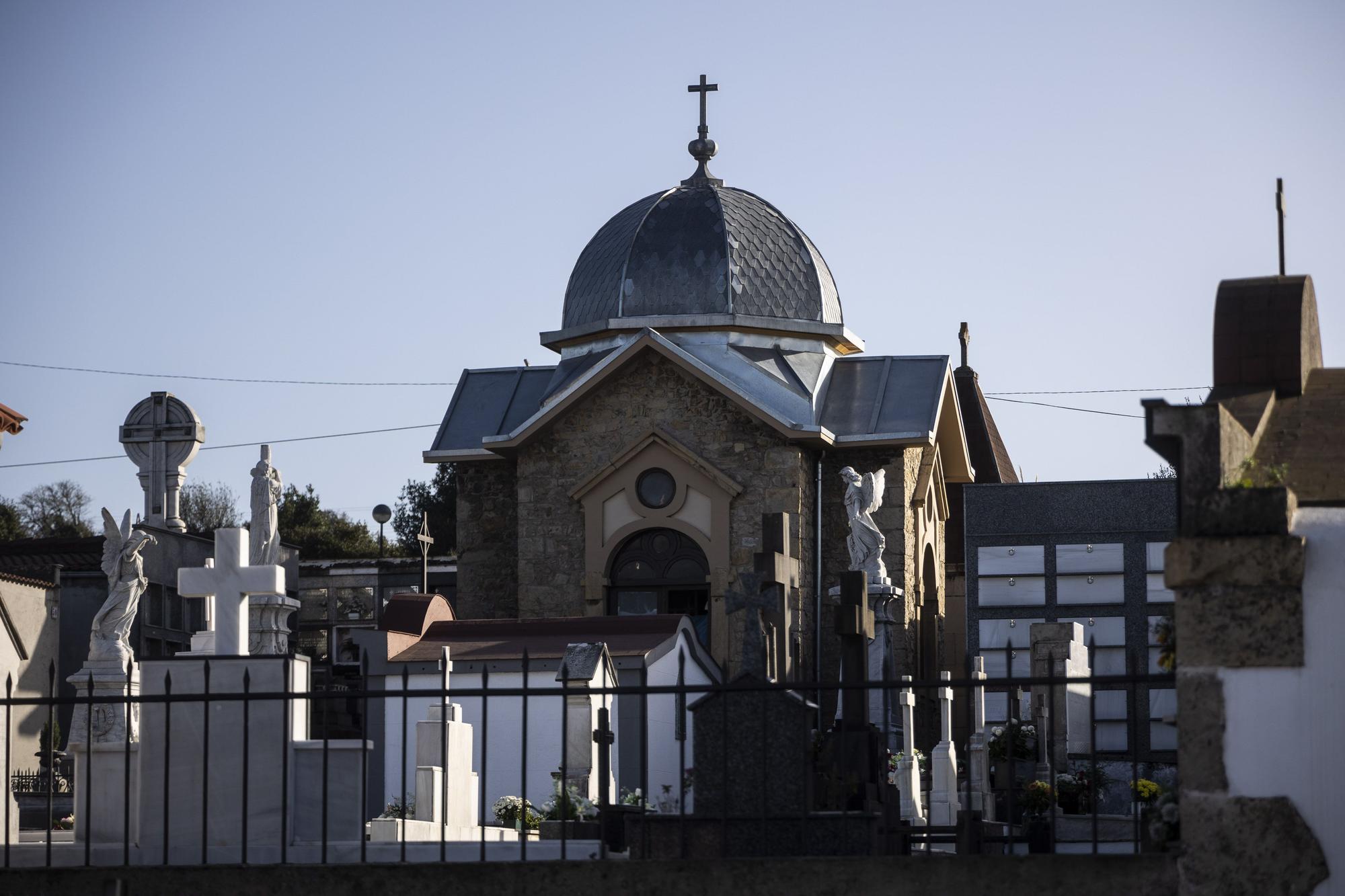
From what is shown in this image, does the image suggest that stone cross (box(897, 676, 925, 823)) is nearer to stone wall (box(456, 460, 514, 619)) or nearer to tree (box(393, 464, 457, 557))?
stone wall (box(456, 460, 514, 619))

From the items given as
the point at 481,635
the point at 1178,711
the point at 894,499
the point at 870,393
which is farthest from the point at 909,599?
the point at 1178,711

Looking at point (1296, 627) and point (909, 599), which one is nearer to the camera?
point (1296, 627)

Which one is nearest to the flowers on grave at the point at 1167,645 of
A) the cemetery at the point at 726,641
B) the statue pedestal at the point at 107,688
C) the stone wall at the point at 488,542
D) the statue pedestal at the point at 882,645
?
the cemetery at the point at 726,641

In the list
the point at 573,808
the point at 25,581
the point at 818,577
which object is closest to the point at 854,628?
the point at 573,808

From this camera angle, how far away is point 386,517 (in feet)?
125

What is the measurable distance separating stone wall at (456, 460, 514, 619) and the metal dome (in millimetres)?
2572

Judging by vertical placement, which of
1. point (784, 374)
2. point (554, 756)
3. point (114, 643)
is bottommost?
point (554, 756)

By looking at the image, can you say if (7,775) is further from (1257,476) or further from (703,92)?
(703,92)

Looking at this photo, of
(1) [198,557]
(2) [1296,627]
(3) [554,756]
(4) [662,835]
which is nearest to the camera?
(2) [1296,627]

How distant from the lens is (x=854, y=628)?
43.3ft

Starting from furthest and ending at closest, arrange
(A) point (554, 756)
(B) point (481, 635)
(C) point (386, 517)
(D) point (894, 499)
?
(C) point (386, 517), (D) point (894, 499), (B) point (481, 635), (A) point (554, 756)

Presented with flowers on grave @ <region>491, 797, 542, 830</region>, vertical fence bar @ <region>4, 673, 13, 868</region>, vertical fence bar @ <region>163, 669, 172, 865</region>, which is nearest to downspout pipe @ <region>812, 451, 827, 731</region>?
flowers on grave @ <region>491, 797, 542, 830</region>

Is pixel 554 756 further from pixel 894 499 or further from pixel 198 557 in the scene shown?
pixel 198 557

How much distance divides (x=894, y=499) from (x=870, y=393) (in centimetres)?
182
